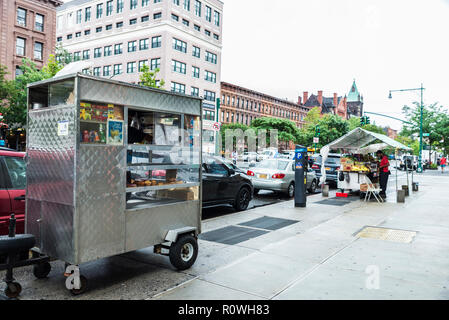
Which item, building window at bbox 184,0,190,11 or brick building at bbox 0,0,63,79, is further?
building window at bbox 184,0,190,11

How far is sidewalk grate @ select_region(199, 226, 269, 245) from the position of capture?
7285mm

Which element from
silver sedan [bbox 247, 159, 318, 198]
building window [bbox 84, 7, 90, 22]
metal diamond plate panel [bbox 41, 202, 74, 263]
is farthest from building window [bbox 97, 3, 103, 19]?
metal diamond plate panel [bbox 41, 202, 74, 263]

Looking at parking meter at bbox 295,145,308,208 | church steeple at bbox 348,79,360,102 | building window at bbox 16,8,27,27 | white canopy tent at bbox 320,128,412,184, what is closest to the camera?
parking meter at bbox 295,145,308,208

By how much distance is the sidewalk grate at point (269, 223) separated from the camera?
8625mm

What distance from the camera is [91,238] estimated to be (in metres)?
4.30

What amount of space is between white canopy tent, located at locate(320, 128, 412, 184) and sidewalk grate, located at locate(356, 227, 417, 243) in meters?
6.31

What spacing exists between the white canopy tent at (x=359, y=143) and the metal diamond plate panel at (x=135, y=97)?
32.9ft

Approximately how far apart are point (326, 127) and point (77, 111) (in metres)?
62.3

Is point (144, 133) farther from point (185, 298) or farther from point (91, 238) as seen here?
point (185, 298)

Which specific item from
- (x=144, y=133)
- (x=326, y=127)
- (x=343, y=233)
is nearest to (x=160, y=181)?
(x=144, y=133)

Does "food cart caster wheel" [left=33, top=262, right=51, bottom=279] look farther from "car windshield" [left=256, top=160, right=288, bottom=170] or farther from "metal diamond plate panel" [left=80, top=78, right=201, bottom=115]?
"car windshield" [left=256, top=160, right=288, bottom=170]

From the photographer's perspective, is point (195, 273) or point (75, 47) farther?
point (75, 47)

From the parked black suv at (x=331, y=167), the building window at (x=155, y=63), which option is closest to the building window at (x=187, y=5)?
the building window at (x=155, y=63)

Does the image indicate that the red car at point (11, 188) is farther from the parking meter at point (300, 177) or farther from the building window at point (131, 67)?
the building window at point (131, 67)
